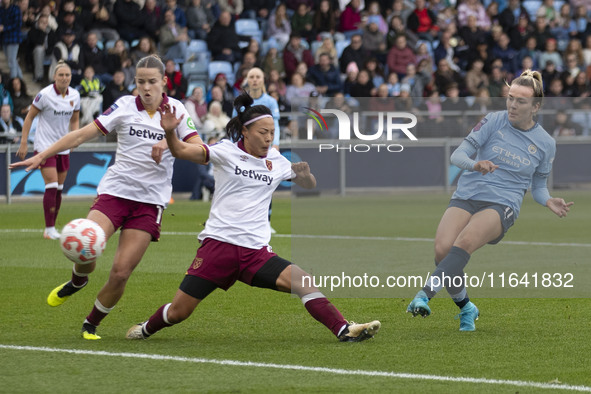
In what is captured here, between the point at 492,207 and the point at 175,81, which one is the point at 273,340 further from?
the point at 175,81

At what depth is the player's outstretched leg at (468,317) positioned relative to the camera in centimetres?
807

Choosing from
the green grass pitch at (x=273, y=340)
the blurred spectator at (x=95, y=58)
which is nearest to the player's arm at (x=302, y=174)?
the green grass pitch at (x=273, y=340)

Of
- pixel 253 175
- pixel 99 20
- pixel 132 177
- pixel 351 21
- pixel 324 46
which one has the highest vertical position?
pixel 99 20

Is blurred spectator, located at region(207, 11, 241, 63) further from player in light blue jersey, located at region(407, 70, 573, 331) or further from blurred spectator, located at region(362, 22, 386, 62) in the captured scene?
player in light blue jersey, located at region(407, 70, 573, 331)

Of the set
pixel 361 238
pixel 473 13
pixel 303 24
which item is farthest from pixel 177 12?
pixel 361 238

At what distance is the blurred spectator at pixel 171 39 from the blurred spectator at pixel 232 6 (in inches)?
78.4

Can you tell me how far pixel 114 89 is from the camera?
22.8 m

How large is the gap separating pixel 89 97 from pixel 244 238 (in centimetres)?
1583

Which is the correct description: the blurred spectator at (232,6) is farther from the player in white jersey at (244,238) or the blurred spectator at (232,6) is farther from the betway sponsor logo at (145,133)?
the player in white jersey at (244,238)

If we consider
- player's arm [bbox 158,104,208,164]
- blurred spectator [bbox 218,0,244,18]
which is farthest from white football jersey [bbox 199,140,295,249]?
blurred spectator [bbox 218,0,244,18]

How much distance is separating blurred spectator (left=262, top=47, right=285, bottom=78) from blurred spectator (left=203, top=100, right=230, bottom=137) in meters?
2.25

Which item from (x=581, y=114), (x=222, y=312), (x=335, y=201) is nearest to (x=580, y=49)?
(x=581, y=114)

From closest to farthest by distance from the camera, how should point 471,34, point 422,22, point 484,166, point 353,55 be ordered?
point 484,166 → point 353,55 → point 471,34 → point 422,22

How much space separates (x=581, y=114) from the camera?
950 inches
